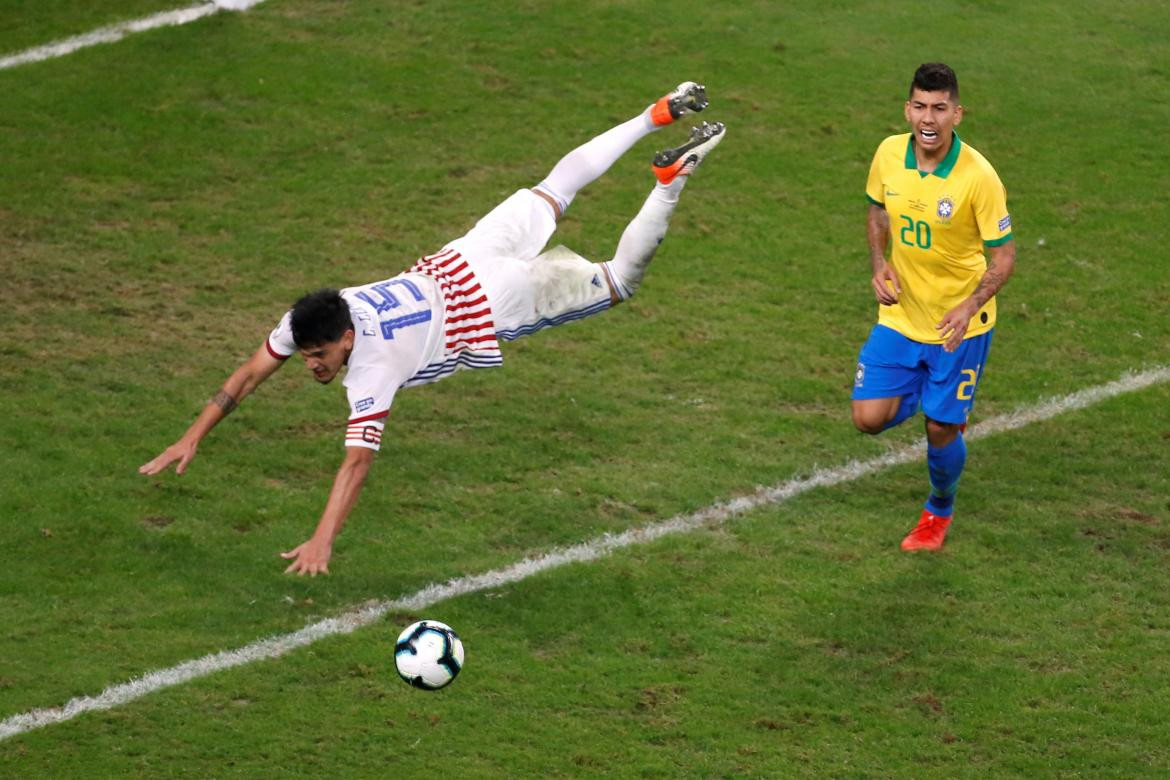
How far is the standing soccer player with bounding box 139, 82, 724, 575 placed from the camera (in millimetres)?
7090

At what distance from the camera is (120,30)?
14016 mm

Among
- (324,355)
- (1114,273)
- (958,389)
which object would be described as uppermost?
(324,355)

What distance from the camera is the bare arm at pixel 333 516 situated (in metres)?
6.79

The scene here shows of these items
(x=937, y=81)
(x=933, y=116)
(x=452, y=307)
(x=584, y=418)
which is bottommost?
(x=584, y=418)

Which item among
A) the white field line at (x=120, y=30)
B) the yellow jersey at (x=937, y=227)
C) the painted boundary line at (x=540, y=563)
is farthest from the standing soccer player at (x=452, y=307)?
the white field line at (x=120, y=30)

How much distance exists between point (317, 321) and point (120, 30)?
8.01m

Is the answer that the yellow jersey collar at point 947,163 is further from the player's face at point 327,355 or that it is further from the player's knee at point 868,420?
the player's face at point 327,355

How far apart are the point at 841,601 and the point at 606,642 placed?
1.15 metres

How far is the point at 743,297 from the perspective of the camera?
10781 millimetres

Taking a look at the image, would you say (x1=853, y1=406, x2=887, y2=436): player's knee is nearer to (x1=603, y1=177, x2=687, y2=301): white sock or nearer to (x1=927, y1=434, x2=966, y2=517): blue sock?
(x1=927, y1=434, x2=966, y2=517): blue sock

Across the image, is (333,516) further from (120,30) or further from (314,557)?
(120,30)

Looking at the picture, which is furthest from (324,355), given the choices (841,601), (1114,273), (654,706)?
(1114,273)

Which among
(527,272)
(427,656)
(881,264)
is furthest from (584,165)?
(427,656)

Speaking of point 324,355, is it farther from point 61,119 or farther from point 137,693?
point 61,119
